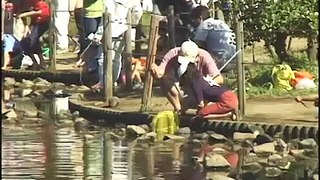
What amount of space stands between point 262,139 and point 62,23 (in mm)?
9894

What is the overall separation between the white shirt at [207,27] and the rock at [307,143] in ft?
12.8

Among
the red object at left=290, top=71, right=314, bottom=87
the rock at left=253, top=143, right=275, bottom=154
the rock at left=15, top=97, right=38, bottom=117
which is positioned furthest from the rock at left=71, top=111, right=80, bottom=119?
the rock at left=253, top=143, right=275, bottom=154

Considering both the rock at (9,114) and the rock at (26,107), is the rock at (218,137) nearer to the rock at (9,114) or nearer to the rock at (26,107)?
the rock at (9,114)

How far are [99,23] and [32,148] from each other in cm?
623

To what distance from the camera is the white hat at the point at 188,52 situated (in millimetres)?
10961

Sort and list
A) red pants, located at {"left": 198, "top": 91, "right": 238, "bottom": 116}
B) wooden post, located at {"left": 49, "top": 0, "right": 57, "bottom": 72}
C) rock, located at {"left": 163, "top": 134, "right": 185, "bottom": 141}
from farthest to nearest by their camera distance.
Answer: wooden post, located at {"left": 49, "top": 0, "right": 57, "bottom": 72}, red pants, located at {"left": 198, "top": 91, "right": 238, "bottom": 116}, rock, located at {"left": 163, "top": 134, "right": 185, "bottom": 141}

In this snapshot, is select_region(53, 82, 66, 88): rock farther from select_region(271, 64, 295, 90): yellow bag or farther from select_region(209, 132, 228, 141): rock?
select_region(209, 132, 228, 141): rock

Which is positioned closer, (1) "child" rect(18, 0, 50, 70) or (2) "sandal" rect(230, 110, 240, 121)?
(2) "sandal" rect(230, 110, 240, 121)

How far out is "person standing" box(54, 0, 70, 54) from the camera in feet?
63.7

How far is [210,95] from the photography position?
36.4 feet

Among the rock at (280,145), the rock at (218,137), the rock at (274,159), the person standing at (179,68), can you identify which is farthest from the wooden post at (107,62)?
the rock at (274,159)

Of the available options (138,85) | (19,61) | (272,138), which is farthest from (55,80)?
(272,138)

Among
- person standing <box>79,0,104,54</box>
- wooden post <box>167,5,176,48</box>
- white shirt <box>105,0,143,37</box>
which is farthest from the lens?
person standing <box>79,0,104,54</box>

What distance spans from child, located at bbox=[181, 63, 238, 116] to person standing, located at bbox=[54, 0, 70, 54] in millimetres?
8359
